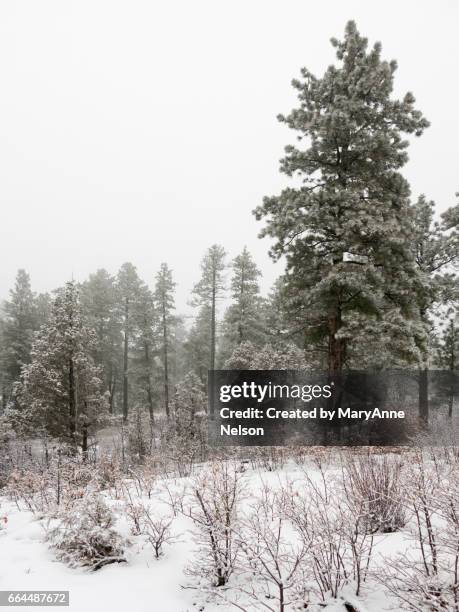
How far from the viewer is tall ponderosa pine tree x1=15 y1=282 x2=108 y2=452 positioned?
14555 mm

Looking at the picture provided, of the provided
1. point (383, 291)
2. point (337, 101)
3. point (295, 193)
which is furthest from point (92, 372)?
point (337, 101)

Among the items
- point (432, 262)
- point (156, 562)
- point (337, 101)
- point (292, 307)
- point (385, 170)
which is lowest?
point (156, 562)

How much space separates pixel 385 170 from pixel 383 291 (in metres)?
4.26

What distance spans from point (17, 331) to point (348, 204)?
92.3 ft

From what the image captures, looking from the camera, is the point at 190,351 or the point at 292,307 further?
the point at 190,351

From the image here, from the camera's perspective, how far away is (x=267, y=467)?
376 inches

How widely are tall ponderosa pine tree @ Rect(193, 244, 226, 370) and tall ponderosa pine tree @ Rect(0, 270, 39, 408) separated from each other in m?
13.6

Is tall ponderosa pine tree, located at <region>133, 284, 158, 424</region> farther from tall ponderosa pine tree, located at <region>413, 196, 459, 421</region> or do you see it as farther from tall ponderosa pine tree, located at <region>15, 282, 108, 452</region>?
tall ponderosa pine tree, located at <region>413, 196, 459, 421</region>

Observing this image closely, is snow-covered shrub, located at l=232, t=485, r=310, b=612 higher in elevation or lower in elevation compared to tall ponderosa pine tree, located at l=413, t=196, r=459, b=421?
lower

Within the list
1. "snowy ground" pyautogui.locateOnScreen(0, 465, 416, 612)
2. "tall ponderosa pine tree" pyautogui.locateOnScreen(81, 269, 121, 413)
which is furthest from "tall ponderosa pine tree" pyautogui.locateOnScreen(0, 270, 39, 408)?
"snowy ground" pyautogui.locateOnScreen(0, 465, 416, 612)

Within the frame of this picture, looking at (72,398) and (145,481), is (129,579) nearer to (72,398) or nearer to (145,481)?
(145,481)

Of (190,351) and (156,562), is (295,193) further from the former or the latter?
(190,351)

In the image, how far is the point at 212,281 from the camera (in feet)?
98.7

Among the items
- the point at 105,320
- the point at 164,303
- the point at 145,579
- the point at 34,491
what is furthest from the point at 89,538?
the point at 105,320
